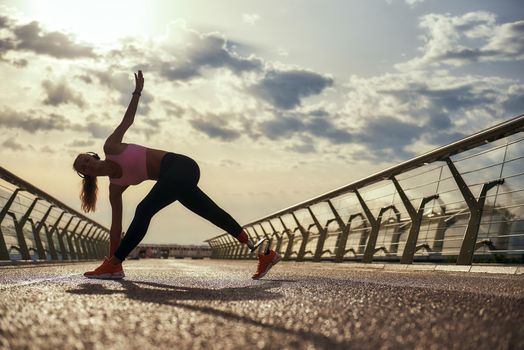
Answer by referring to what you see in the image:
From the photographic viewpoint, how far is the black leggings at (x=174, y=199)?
5.25 meters

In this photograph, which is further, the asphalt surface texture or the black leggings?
the black leggings

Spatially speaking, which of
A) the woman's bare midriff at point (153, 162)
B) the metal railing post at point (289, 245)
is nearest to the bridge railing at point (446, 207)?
the woman's bare midriff at point (153, 162)

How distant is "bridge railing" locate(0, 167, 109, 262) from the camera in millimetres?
12164

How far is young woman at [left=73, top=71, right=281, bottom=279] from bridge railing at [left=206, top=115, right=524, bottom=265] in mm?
3296

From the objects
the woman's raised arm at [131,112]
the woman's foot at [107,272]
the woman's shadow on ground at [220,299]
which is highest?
the woman's raised arm at [131,112]

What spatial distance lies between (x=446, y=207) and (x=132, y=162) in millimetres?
5698

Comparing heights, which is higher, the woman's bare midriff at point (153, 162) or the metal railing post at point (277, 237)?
the woman's bare midriff at point (153, 162)

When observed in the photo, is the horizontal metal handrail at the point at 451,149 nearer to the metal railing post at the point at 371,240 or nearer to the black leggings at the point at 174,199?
the metal railing post at the point at 371,240

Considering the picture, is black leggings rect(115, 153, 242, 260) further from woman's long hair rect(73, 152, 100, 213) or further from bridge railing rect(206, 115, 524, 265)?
bridge railing rect(206, 115, 524, 265)

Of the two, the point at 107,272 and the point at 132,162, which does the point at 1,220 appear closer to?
the point at 107,272

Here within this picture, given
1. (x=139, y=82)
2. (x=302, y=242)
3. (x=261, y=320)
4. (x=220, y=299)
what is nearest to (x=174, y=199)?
(x=139, y=82)

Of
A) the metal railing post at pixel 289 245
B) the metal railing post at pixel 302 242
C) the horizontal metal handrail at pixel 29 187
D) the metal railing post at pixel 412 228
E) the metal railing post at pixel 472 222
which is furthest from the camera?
the metal railing post at pixel 289 245

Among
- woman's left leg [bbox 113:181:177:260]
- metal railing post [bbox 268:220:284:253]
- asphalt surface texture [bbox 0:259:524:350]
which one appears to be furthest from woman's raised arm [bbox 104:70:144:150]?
metal railing post [bbox 268:220:284:253]

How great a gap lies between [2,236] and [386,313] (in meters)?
10.2
